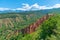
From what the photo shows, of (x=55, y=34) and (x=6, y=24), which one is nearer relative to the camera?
(x=55, y=34)

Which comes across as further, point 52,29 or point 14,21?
point 14,21

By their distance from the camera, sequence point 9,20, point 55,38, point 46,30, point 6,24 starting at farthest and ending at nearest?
1. point 9,20
2. point 6,24
3. point 46,30
4. point 55,38

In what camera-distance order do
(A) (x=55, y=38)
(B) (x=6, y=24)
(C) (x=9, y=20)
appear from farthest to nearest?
(C) (x=9, y=20)
(B) (x=6, y=24)
(A) (x=55, y=38)

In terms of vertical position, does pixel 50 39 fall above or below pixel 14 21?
above

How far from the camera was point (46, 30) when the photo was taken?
21734mm

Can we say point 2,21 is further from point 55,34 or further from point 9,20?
point 55,34

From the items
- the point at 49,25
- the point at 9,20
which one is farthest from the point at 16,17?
the point at 49,25

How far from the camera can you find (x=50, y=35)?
21.0 m

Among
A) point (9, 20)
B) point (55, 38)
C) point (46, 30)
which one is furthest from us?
point (9, 20)

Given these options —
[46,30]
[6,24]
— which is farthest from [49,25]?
[6,24]

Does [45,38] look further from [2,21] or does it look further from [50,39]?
[2,21]

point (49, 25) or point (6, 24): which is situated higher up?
point (49, 25)

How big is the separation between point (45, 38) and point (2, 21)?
143 m

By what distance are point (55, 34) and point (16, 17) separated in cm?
15448
